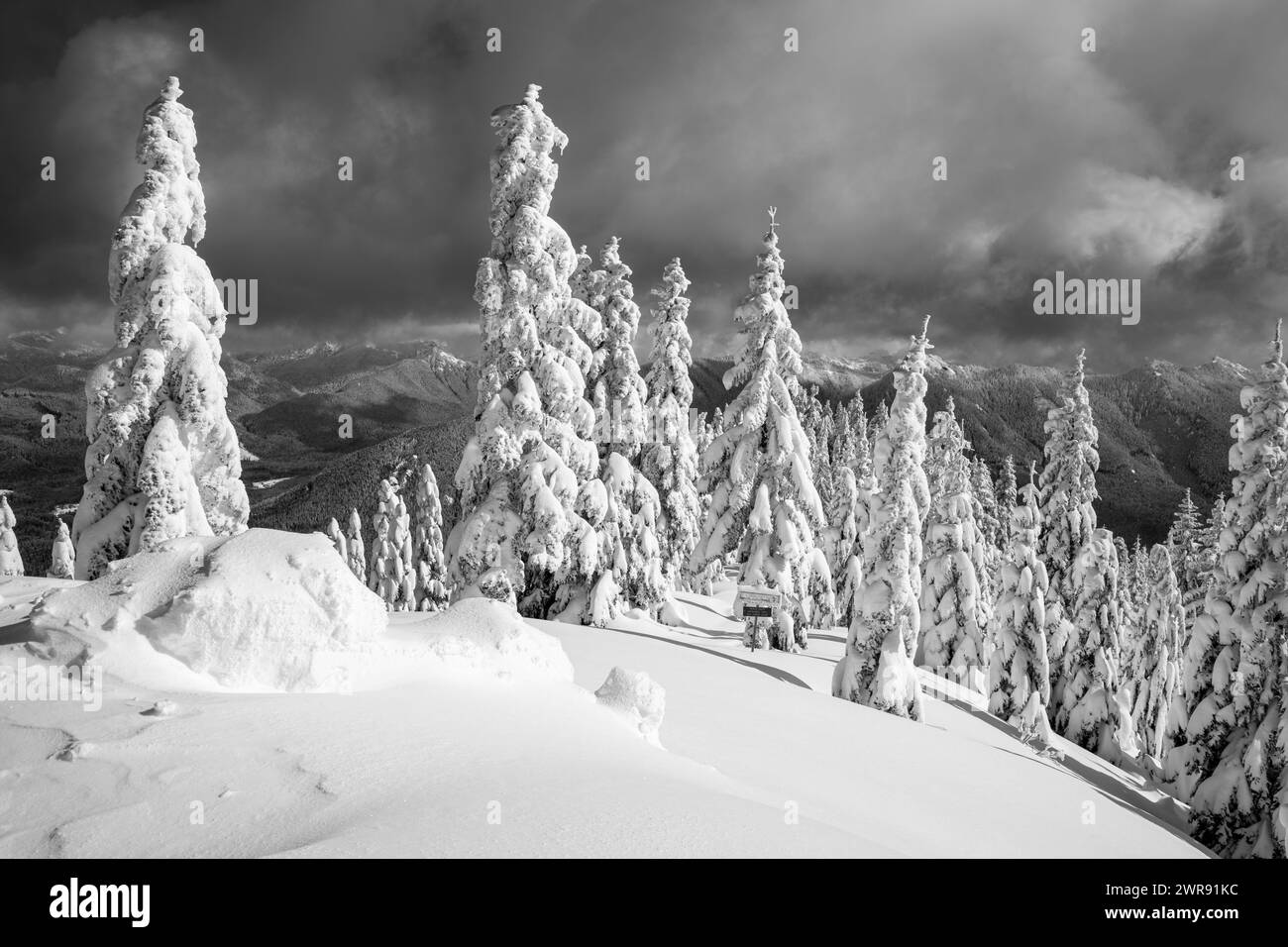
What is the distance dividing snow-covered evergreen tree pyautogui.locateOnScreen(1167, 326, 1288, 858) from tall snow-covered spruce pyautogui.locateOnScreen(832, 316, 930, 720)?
8.15m

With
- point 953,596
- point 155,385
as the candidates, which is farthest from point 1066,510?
point 155,385

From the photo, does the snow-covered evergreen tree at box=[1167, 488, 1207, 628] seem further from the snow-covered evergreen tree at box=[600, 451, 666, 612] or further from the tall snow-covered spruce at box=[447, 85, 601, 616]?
the tall snow-covered spruce at box=[447, 85, 601, 616]

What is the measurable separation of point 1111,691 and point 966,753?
1749 centimetres

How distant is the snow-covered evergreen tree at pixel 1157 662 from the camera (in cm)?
4528

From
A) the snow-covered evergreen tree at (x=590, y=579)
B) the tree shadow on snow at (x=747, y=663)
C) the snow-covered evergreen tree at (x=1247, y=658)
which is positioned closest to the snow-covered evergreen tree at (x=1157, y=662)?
the snow-covered evergreen tree at (x=1247, y=658)

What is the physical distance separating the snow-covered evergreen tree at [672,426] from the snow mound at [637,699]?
22758mm

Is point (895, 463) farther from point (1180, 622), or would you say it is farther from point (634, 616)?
point (1180, 622)

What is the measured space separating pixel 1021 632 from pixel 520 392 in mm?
20854

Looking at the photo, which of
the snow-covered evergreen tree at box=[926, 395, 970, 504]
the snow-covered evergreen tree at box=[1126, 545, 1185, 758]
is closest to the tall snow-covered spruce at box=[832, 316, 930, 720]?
the snow-covered evergreen tree at box=[926, 395, 970, 504]

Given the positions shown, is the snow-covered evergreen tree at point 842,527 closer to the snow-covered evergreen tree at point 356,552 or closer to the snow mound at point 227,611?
the snow-covered evergreen tree at point 356,552

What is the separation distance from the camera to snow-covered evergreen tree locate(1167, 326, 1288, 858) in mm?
19000

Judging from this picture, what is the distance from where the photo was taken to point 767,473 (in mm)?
24172
